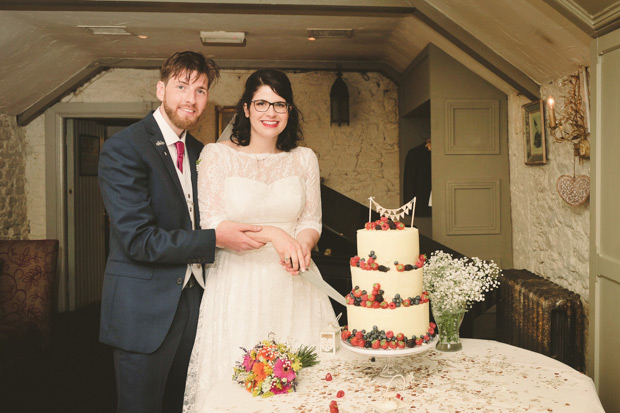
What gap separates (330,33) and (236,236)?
10.4 ft

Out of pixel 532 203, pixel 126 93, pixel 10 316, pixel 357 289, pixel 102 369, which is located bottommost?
pixel 102 369

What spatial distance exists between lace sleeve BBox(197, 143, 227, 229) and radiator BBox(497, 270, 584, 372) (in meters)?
2.06

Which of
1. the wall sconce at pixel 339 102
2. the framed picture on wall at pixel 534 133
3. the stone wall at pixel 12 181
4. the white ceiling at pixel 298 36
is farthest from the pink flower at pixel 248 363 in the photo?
the stone wall at pixel 12 181

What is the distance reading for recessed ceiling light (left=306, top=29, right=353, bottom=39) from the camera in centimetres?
450

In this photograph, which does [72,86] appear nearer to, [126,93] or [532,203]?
[126,93]

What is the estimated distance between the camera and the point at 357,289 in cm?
161

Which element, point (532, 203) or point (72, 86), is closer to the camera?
point (532, 203)

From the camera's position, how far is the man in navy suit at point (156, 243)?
1.90 m

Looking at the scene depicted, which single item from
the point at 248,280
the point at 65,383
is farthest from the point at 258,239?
the point at 65,383

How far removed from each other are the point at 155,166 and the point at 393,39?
341 cm

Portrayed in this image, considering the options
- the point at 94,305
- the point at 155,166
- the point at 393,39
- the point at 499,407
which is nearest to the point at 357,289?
the point at 499,407

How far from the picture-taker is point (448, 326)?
187cm

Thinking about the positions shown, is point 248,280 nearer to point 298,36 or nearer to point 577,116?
point 577,116

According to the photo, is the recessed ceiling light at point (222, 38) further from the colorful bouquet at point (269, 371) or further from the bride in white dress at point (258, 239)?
the colorful bouquet at point (269, 371)
